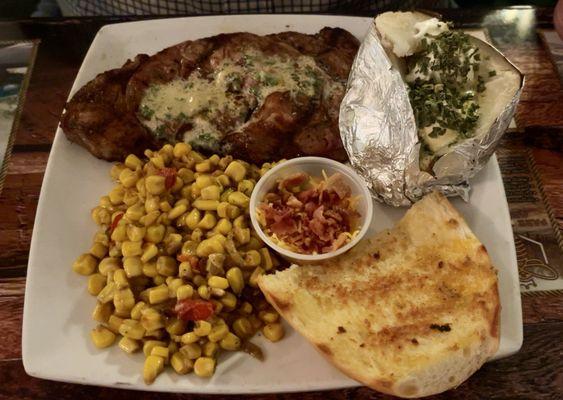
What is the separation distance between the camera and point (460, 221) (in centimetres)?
213

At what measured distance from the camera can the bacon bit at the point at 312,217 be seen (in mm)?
2113

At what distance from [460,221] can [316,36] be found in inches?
49.8

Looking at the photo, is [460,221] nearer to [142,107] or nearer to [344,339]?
[344,339]

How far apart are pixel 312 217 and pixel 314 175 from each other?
32cm

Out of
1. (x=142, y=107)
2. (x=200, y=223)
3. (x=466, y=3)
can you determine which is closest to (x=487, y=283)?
(x=200, y=223)

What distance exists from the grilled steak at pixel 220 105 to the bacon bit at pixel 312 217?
1.13 ft

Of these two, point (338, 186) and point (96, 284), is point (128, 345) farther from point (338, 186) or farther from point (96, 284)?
point (338, 186)

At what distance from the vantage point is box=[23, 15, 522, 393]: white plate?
1939 millimetres

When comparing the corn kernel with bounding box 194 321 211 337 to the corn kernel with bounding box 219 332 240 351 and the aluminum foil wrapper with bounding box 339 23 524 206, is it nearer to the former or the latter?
the corn kernel with bounding box 219 332 240 351

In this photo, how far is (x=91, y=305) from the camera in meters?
2.15

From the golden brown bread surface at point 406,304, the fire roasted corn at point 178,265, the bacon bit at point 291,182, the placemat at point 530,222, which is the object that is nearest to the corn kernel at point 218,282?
the fire roasted corn at point 178,265

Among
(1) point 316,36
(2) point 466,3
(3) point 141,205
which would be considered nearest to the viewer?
(3) point 141,205

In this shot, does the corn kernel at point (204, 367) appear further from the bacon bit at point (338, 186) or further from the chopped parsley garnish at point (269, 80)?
the chopped parsley garnish at point (269, 80)

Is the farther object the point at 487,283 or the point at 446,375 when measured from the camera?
the point at 487,283
